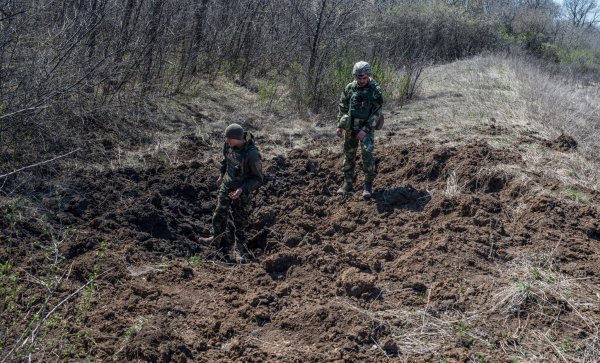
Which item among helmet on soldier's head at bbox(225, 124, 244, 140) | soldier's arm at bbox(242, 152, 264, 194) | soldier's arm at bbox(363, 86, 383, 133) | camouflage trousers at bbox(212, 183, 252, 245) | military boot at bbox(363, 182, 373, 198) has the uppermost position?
soldier's arm at bbox(363, 86, 383, 133)

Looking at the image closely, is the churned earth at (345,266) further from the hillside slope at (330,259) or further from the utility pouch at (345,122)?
the utility pouch at (345,122)

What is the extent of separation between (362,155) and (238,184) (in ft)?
6.30

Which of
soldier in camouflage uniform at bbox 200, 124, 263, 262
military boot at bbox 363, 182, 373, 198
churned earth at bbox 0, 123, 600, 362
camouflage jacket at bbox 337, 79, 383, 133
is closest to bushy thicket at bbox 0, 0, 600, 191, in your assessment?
churned earth at bbox 0, 123, 600, 362

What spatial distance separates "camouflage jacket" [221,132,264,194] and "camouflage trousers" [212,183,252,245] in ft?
0.43

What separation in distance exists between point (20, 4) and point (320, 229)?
5.25m

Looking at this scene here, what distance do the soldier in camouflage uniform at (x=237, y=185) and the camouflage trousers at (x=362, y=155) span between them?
5.64 ft

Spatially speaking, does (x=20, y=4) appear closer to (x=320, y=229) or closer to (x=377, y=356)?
(x=320, y=229)

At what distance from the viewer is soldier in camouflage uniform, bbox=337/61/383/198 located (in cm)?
766

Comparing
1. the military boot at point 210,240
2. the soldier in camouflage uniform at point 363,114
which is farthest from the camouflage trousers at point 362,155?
the military boot at point 210,240

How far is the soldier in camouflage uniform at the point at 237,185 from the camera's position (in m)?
6.48

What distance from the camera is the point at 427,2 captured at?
26.5 m

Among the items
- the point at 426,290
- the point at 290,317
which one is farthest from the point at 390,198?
the point at 290,317

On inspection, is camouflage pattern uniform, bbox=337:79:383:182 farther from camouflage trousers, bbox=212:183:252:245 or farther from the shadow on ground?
camouflage trousers, bbox=212:183:252:245

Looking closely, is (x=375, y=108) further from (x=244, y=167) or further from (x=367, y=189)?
(x=244, y=167)
